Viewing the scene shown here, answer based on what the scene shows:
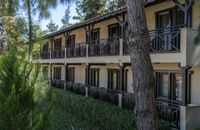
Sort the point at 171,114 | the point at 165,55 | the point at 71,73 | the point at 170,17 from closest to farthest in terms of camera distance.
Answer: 1. the point at 171,114
2. the point at 165,55
3. the point at 170,17
4. the point at 71,73

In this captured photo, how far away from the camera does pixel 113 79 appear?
2181 centimetres

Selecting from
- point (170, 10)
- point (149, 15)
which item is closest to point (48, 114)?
point (170, 10)

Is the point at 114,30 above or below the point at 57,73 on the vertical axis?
above

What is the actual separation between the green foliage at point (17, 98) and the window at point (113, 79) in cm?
1616

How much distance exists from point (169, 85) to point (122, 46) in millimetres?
3364

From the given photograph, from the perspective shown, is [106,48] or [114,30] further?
[114,30]

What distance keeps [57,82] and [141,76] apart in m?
22.6

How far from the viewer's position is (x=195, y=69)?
1402 centimetres

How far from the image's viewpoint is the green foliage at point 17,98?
4.54m

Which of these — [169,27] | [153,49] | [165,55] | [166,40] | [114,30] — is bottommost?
[165,55]

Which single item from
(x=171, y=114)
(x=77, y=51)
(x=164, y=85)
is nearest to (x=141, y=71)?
(x=171, y=114)

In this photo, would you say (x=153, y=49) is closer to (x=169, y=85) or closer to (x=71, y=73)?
(x=169, y=85)

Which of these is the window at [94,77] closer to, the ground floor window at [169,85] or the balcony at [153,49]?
the balcony at [153,49]

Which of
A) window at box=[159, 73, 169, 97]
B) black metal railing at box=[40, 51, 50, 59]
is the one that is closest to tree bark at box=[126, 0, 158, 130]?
window at box=[159, 73, 169, 97]
